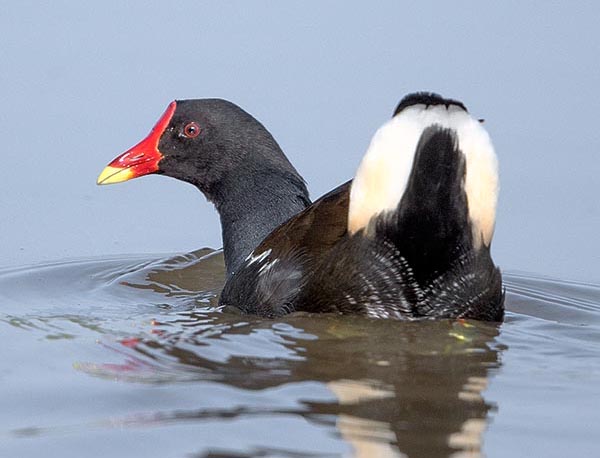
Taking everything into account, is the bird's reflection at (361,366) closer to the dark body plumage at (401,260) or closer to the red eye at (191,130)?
the dark body plumage at (401,260)

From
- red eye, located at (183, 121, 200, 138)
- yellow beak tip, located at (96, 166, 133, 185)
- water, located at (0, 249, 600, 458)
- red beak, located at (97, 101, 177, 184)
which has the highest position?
red eye, located at (183, 121, 200, 138)

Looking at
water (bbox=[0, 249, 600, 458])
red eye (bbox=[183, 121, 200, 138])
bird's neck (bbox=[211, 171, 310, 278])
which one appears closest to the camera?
water (bbox=[0, 249, 600, 458])

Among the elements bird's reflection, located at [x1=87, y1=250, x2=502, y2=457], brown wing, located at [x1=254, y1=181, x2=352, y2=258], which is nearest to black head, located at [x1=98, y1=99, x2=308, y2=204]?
brown wing, located at [x1=254, y1=181, x2=352, y2=258]

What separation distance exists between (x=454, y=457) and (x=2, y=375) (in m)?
1.55

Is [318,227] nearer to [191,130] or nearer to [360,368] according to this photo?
[360,368]

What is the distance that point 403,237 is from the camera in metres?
4.48

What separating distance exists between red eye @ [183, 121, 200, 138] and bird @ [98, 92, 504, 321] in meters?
1.15

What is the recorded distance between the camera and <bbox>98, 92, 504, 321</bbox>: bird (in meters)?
4.37

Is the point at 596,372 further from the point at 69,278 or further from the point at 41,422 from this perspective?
the point at 69,278

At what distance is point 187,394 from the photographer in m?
3.81

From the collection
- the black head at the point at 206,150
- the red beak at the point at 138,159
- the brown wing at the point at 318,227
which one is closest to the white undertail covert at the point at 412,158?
the brown wing at the point at 318,227

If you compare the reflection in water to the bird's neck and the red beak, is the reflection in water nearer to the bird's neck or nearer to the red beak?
the bird's neck

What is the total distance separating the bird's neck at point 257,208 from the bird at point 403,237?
30.0 inches

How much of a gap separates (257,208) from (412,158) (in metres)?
1.95
